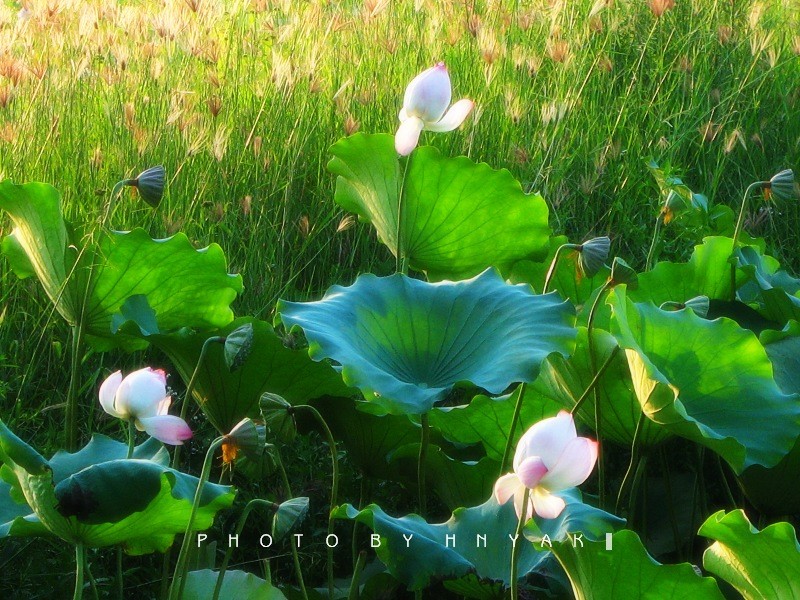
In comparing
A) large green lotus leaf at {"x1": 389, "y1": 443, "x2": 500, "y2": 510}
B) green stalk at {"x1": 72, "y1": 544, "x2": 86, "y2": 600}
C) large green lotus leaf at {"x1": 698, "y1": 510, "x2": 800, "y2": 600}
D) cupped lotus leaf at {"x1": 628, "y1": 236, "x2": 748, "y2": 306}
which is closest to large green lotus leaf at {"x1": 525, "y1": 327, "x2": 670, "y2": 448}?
large green lotus leaf at {"x1": 389, "y1": 443, "x2": 500, "y2": 510}

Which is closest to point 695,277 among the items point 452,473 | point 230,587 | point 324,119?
point 452,473

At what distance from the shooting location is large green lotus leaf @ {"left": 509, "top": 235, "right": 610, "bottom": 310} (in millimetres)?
1911

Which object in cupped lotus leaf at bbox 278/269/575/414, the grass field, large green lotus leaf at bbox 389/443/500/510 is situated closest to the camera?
cupped lotus leaf at bbox 278/269/575/414

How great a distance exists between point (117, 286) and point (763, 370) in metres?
1.04

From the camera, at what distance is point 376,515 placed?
120 cm

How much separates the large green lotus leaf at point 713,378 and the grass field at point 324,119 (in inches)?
35.3

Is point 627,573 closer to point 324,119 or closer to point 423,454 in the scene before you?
point 423,454

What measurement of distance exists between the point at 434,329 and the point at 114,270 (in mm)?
574

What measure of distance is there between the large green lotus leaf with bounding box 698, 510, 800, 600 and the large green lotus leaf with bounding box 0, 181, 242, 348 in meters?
0.94

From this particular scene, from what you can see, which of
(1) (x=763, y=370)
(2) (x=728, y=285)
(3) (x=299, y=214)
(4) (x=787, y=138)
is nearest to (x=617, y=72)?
(4) (x=787, y=138)

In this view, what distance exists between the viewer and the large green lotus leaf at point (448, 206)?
182cm

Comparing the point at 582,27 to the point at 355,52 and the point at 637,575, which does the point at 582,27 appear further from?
the point at 637,575

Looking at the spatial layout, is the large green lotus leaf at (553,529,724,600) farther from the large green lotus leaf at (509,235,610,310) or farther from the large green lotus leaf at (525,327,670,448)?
the large green lotus leaf at (509,235,610,310)

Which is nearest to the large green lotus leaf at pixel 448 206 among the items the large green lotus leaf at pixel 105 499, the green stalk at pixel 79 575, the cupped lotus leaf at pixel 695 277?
the cupped lotus leaf at pixel 695 277
